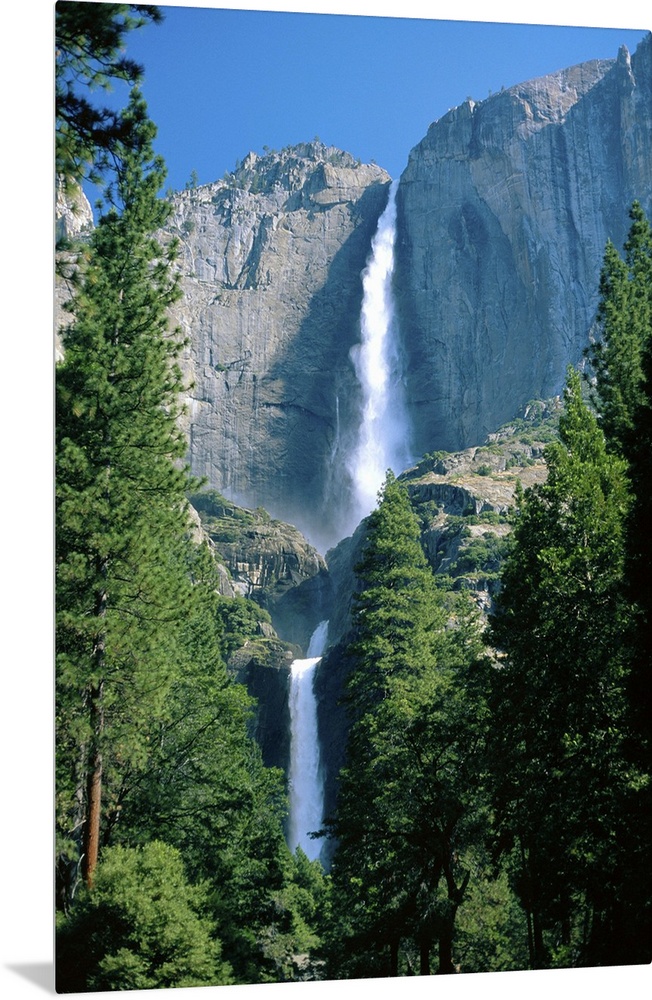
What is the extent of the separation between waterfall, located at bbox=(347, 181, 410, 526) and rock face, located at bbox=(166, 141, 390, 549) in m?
0.70

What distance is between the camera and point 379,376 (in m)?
44.9

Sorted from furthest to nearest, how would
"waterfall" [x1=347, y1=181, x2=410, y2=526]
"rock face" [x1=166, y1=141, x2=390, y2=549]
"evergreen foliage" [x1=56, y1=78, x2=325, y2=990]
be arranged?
"waterfall" [x1=347, y1=181, x2=410, y2=526] → "rock face" [x1=166, y1=141, x2=390, y2=549] → "evergreen foliage" [x1=56, y1=78, x2=325, y2=990]

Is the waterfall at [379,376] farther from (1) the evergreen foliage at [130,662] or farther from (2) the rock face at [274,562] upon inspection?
(1) the evergreen foliage at [130,662]

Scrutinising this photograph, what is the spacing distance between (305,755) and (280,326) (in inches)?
834

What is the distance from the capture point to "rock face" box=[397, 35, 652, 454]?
33375 mm

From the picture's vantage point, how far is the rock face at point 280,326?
3253 cm

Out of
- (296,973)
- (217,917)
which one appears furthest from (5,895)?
(296,973)

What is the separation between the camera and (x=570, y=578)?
10391 millimetres

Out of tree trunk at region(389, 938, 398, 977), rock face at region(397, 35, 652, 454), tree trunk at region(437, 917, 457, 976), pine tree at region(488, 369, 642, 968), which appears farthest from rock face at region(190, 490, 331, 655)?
pine tree at region(488, 369, 642, 968)

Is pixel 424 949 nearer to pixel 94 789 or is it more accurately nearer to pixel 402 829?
pixel 402 829

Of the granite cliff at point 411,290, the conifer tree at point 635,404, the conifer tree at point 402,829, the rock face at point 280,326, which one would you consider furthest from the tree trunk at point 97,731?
the rock face at point 280,326

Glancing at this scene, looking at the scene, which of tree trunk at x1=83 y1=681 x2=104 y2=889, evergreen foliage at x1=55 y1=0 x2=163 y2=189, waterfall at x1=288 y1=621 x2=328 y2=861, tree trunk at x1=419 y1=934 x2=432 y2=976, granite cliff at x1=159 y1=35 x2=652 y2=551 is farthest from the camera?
granite cliff at x1=159 y1=35 x2=652 y2=551

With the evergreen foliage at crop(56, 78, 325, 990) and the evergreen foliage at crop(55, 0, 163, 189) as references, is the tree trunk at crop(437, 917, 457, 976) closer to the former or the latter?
the evergreen foliage at crop(56, 78, 325, 990)

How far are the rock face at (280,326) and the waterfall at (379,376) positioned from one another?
0.70m
